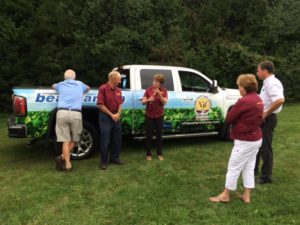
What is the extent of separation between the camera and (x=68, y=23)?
14969 millimetres

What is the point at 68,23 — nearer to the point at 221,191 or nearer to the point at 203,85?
the point at 203,85

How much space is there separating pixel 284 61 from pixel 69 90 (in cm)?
1546

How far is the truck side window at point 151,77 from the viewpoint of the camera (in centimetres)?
890

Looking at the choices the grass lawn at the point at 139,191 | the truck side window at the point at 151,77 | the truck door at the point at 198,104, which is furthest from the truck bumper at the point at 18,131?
the truck door at the point at 198,104

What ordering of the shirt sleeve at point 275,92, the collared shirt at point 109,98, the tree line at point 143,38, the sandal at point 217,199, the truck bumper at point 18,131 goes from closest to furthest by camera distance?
the sandal at point 217,199
the shirt sleeve at point 275,92
the collared shirt at point 109,98
the truck bumper at point 18,131
the tree line at point 143,38

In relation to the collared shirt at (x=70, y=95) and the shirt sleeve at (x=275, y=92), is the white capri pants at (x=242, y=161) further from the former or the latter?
the collared shirt at (x=70, y=95)

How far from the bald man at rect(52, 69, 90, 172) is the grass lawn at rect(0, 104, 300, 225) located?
0.33m

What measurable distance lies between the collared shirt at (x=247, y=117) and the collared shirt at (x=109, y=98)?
253 cm

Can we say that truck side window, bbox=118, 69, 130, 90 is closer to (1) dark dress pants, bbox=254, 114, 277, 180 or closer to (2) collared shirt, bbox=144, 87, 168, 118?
(2) collared shirt, bbox=144, 87, 168, 118

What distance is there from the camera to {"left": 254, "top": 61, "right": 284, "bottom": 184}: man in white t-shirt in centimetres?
621

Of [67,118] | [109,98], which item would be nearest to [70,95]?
[67,118]

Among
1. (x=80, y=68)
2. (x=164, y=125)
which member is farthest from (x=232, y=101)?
(x=80, y=68)

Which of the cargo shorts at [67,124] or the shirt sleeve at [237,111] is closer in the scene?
the shirt sleeve at [237,111]

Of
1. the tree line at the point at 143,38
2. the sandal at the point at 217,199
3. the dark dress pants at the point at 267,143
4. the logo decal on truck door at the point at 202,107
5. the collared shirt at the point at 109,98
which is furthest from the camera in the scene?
the tree line at the point at 143,38
